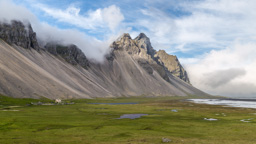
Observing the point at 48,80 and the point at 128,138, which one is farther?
the point at 48,80

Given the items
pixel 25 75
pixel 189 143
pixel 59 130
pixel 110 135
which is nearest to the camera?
pixel 189 143

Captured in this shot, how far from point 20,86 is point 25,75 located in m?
15.0

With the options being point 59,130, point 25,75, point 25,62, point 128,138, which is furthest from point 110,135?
point 25,62

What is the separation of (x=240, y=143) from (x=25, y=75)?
141 m

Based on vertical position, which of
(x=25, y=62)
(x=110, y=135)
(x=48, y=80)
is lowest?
(x=110, y=135)

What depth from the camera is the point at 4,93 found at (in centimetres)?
12219

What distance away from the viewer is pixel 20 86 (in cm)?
13450

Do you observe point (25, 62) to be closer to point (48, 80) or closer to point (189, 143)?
point (48, 80)

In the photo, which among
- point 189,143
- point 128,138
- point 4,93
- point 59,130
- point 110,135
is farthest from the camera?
point 4,93

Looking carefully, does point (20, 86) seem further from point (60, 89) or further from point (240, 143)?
point (240, 143)

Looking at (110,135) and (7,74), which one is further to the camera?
(7,74)

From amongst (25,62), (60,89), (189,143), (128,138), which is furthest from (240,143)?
(25,62)

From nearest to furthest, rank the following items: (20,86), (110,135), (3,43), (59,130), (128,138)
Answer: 1. (128,138)
2. (110,135)
3. (59,130)
4. (20,86)
5. (3,43)

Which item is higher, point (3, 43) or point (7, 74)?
point (3, 43)
